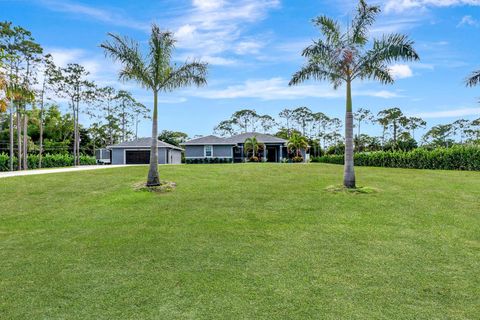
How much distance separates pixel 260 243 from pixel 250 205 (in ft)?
12.3

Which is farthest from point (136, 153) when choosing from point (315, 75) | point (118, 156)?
point (315, 75)

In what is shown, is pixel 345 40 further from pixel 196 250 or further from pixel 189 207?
pixel 196 250

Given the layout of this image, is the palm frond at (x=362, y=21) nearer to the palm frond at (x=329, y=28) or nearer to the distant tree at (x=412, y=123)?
the palm frond at (x=329, y=28)

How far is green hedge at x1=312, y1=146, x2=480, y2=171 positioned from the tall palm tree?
928 centimetres

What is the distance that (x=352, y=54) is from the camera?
1394 centimetres

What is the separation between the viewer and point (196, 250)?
277 inches

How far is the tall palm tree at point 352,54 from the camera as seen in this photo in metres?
13.8

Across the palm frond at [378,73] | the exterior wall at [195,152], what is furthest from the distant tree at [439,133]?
the palm frond at [378,73]

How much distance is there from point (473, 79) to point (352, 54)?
701 centimetres

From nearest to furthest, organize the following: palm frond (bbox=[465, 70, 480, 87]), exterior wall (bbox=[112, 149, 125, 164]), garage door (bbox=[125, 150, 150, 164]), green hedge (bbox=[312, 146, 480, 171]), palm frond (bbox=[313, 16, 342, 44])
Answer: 1. palm frond (bbox=[313, 16, 342, 44])
2. palm frond (bbox=[465, 70, 480, 87])
3. green hedge (bbox=[312, 146, 480, 171])
4. garage door (bbox=[125, 150, 150, 164])
5. exterior wall (bbox=[112, 149, 125, 164])

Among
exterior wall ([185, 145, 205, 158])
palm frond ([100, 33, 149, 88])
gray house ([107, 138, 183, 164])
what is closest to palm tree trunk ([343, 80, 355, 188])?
palm frond ([100, 33, 149, 88])

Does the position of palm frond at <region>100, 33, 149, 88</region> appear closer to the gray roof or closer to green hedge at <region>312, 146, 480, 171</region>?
green hedge at <region>312, 146, 480, 171</region>

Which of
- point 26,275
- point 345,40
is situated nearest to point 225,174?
point 345,40

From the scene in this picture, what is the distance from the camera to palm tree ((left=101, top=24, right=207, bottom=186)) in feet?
48.5
